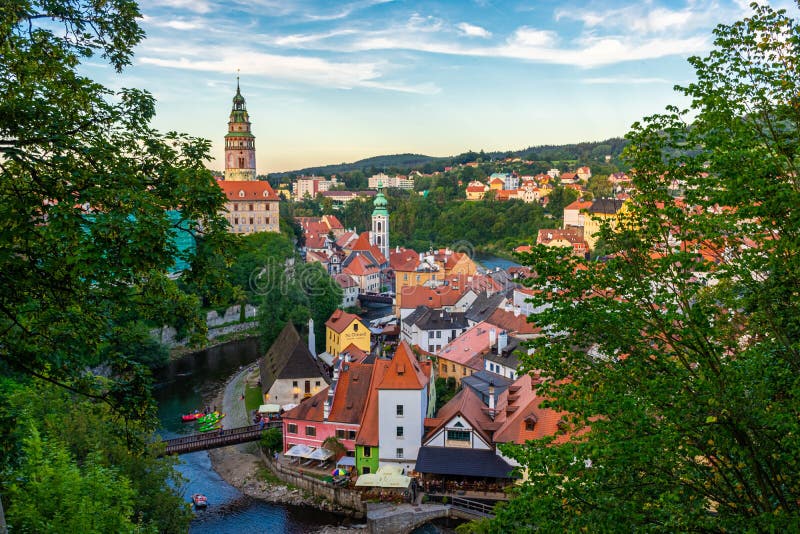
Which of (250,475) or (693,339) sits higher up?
(693,339)

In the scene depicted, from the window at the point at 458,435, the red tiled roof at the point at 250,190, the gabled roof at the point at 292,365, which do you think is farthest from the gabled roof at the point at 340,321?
the red tiled roof at the point at 250,190

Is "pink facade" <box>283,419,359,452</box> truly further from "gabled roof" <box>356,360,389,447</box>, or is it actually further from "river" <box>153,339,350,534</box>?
"river" <box>153,339,350,534</box>

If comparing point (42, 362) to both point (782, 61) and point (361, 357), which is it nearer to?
point (782, 61)

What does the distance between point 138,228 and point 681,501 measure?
17.0 ft

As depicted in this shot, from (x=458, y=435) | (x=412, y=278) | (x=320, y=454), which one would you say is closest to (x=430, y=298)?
(x=412, y=278)

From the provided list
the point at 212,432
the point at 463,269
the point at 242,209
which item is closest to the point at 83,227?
the point at 212,432

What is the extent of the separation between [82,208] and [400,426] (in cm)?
1690

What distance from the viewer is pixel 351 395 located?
2305cm

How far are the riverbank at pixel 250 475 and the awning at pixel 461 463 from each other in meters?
2.74

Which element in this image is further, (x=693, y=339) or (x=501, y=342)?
(x=501, y=342)

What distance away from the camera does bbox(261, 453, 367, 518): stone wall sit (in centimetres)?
1967

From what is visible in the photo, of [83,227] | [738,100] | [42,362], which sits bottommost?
[42,362]

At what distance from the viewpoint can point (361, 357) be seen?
104ft

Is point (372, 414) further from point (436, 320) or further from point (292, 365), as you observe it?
point (436, 320)
